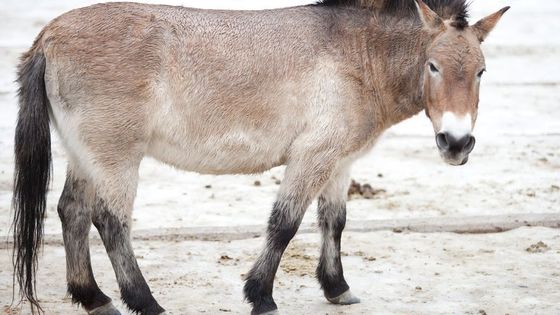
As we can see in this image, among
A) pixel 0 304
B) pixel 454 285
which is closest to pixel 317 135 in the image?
pixel 454 285

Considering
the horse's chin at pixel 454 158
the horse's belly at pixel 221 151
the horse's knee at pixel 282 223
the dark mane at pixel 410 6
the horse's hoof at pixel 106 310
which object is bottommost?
the horse's hoof at pixel 106 310

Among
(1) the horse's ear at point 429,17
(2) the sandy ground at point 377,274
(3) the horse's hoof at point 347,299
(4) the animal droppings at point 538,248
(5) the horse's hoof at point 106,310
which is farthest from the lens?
(4) the animal droppings at point 538,248

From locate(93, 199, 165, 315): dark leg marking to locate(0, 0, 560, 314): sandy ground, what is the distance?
0.43 m

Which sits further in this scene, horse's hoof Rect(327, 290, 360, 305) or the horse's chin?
horse's hoof Rect(327, 290, 360, 305)

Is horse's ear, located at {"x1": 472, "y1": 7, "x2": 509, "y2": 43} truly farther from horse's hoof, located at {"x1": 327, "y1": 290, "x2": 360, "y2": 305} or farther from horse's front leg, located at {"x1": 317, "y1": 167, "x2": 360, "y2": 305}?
horse's hoof, located at {"x1": 327, "y1": 290, "x2": 360, "y2": 305}

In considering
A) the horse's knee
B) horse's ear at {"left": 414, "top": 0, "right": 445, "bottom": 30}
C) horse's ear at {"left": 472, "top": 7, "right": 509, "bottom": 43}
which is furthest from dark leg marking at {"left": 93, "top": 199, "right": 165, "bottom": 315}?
horse's ear at {"left": 472, "top": 7, "right": 509, "bottom": 43}

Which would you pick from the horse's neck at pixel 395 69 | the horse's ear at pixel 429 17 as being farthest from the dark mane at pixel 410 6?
the horse's ear at pixel 429 17

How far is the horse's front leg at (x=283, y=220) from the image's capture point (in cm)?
611

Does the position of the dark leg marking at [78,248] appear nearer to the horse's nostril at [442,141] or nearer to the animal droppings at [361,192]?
the horse's nostril at [442,141]

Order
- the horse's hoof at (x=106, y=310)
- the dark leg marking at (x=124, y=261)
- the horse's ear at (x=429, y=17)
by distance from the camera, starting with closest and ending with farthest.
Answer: the dark leg marking at (x=124, y=261), the horse's ear at (x=429, y=17), the horse's hoof at (x=106, y=310)

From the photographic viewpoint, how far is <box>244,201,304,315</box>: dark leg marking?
242 inches

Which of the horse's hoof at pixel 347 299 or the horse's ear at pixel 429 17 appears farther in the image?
the horse's hoof at pixel 347 299

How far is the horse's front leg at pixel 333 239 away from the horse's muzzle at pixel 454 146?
1012 mm

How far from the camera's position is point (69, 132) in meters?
5.91
